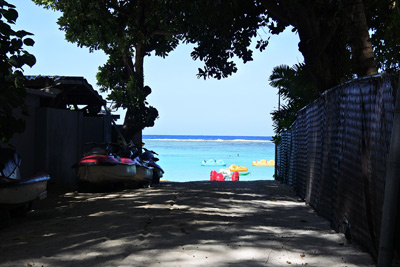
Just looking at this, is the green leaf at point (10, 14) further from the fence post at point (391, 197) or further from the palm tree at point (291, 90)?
the palm tree at point (291, 90)

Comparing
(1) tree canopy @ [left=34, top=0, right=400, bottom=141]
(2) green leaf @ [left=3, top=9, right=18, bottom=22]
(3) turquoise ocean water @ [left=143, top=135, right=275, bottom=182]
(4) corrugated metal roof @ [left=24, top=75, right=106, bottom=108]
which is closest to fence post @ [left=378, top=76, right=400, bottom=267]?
(1) tree canopy @ [left=34, top=0, right=400, bottom=141]

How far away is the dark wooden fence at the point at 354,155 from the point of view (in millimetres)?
4113

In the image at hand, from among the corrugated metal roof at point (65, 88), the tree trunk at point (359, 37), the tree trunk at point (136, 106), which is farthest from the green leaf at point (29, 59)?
the tree trunk at point (136, 106)

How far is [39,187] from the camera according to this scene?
7.48 m

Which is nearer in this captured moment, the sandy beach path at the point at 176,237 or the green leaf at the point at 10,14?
the sandy beach path at the point at 176,237

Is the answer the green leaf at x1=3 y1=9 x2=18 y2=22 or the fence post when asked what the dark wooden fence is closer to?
the fence post

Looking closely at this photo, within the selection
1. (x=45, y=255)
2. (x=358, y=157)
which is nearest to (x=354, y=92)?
(x=358, y=157)

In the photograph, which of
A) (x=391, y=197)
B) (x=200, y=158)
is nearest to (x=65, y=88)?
(x=391, y=197)

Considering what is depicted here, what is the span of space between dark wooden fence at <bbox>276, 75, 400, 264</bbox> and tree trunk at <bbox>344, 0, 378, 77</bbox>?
6.39 ft

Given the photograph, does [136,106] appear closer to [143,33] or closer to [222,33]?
[143,33]

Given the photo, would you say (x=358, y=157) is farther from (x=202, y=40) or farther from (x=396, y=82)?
(x=202, y=40)

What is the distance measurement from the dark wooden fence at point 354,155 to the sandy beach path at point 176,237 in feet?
0.89

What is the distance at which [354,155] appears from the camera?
508 centimetres

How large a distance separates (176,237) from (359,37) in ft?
20.6
